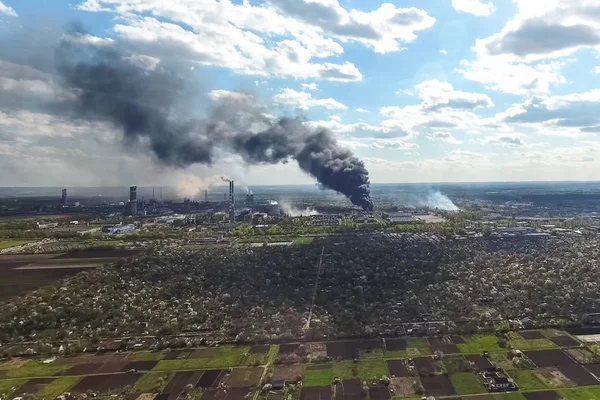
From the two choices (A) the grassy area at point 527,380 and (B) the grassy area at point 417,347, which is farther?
(B) the grassy area at point 417,347

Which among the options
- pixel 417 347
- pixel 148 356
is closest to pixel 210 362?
pixel 148 356

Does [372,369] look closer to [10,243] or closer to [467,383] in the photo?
[467,383]

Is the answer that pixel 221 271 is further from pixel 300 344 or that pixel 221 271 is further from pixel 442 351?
pixel 442 351

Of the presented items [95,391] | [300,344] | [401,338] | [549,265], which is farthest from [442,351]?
[549,265]

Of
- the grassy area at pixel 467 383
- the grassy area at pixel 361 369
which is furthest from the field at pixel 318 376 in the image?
the grassy area at pixel 467 383

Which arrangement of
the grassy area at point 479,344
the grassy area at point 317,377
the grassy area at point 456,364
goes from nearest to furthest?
the grassy area at point 317,377 → the grassy area at point 456,364 → the grassy area at point 479,344

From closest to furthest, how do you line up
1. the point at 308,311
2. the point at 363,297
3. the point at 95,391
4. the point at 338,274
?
the point at 95,391
the point at 308,311
the point at 363,297
the point at 338,274

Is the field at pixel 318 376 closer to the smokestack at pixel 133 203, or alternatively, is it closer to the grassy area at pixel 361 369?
the grassy area at pixel 361 369

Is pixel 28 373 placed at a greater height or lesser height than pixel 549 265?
lesser
